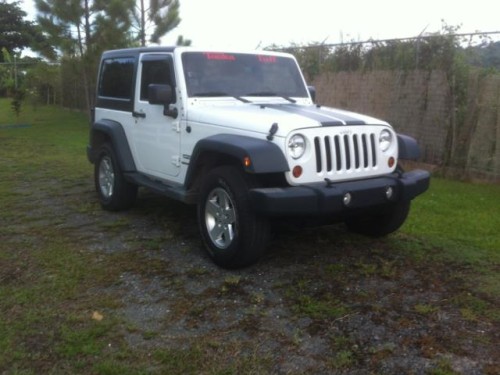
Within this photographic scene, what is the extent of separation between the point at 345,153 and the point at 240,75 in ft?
5.70

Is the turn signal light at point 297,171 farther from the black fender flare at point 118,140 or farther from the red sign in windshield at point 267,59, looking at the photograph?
the black fender flare at point 118,140

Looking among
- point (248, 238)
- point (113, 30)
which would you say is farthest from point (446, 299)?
point (113, 30)

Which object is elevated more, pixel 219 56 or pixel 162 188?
pixel 219 56

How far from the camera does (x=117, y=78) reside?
7.12 m

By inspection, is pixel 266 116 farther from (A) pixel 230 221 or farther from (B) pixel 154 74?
(B) pixel 154 74

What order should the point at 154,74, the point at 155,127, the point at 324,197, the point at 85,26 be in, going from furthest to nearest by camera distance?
the point at 85,26, the point at 154,74, the point at 155,127, the point at 324,197

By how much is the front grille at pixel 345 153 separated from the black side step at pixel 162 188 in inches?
55.0

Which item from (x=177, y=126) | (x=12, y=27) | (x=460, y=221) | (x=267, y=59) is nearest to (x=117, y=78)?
(x=177, y=126)

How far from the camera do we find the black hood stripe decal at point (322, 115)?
4918mm

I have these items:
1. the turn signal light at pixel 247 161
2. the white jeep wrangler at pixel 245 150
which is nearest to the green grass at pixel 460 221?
the white jeep wrangler at pixel 245 150

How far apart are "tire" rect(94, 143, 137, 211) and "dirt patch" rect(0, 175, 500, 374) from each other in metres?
0.72

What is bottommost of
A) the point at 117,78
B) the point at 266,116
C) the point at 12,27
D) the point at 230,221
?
the point at 230,221

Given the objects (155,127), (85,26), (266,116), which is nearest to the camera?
(266,116)

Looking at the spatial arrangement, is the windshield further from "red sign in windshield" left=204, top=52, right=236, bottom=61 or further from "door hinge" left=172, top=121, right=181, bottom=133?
"door hinge" left=172, top=121, right=181, bottom=133
